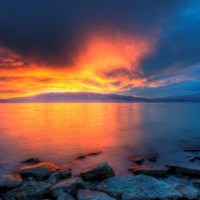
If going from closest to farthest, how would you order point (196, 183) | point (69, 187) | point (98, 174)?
point (69, 187) → point (196, 183) → point (98, 174)

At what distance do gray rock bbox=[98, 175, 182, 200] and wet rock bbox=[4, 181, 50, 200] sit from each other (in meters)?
2.12

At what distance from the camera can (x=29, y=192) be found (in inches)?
255

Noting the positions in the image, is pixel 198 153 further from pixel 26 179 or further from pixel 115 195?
pixel 26 179

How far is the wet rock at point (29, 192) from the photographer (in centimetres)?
625

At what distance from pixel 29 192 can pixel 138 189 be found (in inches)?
156

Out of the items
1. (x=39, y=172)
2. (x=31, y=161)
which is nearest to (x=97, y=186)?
(x=39, y=172)

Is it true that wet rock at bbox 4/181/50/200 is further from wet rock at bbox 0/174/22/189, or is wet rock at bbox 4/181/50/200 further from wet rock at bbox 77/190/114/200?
wet rock at bbox 77/190/114/200

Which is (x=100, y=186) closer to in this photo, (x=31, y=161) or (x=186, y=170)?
(x=186, y=170)

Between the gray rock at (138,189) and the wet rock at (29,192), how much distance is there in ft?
6.97

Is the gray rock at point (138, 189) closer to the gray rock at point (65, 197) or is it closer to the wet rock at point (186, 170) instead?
the gray rock at point (65, 197)

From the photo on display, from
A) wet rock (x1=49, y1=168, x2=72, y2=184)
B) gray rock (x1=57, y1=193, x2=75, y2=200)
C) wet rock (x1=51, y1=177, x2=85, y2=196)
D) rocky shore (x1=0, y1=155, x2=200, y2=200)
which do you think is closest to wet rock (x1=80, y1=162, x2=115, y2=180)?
rocky shore (x1=0, y1=155, x2=200, y2=200)

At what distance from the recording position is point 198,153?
530 inches

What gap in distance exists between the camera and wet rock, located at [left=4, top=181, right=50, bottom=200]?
6.25m

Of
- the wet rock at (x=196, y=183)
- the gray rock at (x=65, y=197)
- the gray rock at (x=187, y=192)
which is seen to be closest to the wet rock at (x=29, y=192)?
the gray rock at (x=65, y=197)
